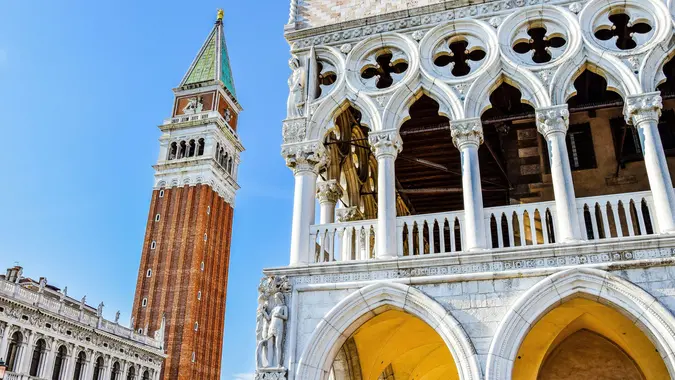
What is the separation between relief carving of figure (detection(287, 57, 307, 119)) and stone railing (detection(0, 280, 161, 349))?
28.2 metres

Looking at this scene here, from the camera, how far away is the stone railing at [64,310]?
1363 inches

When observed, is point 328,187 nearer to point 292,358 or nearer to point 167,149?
point 292,358

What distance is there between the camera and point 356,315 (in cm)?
977

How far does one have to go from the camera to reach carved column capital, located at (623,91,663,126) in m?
9.83

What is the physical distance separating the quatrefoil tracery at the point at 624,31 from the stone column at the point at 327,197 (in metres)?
5.93

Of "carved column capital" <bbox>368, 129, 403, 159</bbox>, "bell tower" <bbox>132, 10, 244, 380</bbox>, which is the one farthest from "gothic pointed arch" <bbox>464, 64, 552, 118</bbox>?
"bell tower" <bbox>132, 10, 244, 380</bbox>

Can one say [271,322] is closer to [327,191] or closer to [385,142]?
[385,142]

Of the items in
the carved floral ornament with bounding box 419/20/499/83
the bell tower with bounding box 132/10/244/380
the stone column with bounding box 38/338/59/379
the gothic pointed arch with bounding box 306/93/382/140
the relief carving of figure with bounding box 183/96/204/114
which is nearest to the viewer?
the carved floral ornament with bounding box 419/20/499/83

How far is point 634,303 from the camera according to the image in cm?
866

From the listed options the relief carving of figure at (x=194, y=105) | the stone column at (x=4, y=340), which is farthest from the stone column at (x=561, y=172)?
the relief carving of figure at (x=194, y=105)

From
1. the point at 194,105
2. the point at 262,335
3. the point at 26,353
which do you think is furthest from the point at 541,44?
the point at 194,105

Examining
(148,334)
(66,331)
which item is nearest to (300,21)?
(66,331)

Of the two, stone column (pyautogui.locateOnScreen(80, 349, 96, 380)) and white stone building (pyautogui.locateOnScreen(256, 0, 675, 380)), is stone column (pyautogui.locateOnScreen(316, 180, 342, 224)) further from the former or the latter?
stone column (pyautogui.locateOnScreen(80, 349, 96, 380))

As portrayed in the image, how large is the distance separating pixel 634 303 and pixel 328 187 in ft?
21.8
